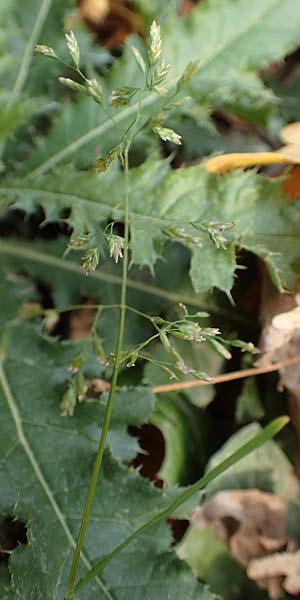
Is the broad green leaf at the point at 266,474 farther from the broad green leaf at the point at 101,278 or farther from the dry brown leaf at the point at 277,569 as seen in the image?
the broad green leaf at the point at 101,278

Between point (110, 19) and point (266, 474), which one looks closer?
point (266, 474)

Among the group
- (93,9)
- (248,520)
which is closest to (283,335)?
(248,520)

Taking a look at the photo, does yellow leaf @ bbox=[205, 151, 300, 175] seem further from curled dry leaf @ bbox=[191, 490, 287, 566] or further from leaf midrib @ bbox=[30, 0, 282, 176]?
curled dry leaf @ bbox=[191, 490, 287, 566]

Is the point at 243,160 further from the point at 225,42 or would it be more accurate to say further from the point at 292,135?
the point at 225,42

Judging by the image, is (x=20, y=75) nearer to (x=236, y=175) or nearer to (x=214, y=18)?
(x=214, y=18)

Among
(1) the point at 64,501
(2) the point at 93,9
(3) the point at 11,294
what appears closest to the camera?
(1) the point at 64,501

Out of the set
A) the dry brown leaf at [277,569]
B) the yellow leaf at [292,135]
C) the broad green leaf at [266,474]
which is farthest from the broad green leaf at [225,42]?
the dry brown leaf at [277,569]
